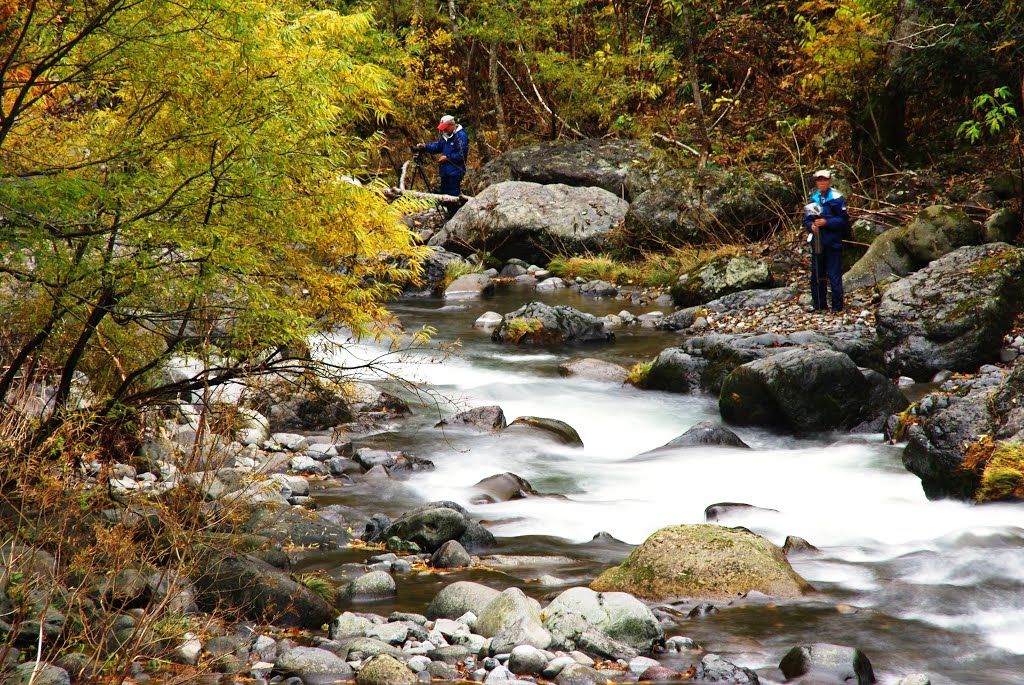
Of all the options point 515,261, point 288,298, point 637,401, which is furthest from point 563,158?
→ point 288,298

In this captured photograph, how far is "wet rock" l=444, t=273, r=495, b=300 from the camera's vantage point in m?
20.1

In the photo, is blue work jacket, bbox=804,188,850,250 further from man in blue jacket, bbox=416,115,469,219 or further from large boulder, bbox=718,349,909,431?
man in blue jacket, bbox=416,115,469,219

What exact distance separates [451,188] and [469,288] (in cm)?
419

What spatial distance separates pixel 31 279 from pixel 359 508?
13.0 feet

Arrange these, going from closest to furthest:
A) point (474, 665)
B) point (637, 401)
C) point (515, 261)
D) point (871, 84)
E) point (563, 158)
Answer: point (474, 665)
point (637, 401)
point (871, 84)
point (515, 261)
point (563, 158)

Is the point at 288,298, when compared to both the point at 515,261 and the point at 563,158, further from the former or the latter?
the point at 563,158

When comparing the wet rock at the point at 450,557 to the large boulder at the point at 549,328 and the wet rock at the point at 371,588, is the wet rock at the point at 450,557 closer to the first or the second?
→ the wet rock at the point at 371,588

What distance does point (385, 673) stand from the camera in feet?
15.9

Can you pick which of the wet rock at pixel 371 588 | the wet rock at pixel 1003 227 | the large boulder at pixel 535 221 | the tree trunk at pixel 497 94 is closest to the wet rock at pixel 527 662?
the wet rock at pixel 371 588

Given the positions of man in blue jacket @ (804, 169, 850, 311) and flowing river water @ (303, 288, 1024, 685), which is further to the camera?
man in blue jacket @ (804, 169, 850, 311)

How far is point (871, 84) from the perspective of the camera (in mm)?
18812

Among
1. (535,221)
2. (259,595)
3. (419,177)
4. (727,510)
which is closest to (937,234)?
(727,510)

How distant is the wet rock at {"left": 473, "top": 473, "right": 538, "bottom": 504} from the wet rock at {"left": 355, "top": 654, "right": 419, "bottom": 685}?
3.80 m

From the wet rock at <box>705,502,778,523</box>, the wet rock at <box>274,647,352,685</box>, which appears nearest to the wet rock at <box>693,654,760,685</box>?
the wet rock at <box>274,647,352,685</box>
